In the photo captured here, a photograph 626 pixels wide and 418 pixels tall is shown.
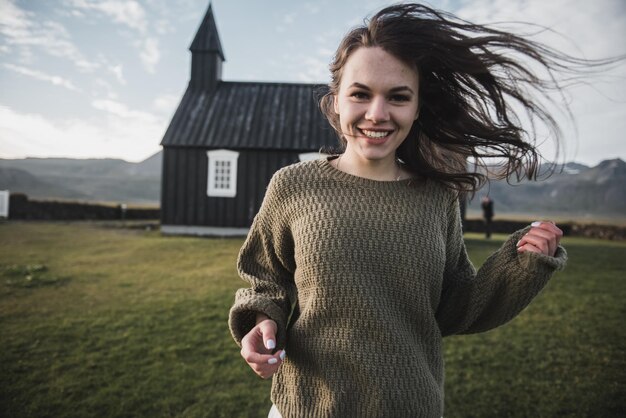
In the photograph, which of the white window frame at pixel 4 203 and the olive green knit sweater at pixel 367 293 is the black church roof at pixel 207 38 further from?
the olive green knit sweater at pixel 367 293

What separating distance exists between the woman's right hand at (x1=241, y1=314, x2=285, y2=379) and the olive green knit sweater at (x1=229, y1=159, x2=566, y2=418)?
0.07 m

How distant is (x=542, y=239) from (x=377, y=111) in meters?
0.83

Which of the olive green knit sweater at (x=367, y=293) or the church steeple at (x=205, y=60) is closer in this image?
the olive green knit sweater at (x=367, y=293)

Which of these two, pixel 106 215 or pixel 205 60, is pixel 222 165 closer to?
pixel 205 60

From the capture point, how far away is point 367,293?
1.64m

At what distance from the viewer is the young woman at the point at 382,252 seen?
164 cm

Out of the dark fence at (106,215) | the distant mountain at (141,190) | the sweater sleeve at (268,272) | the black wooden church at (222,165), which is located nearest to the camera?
the sweater sleeve at (268,272)

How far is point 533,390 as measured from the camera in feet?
15.6

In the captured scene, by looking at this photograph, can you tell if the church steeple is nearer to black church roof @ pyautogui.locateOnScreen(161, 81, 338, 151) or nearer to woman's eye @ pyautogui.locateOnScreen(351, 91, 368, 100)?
black church roof @ pyautogui.locateOnScreen(161, 81, 338, 151)

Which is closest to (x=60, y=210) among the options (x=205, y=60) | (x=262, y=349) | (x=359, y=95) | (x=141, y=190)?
(x=205, y=60)

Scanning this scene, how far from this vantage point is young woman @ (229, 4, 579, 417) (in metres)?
1.64

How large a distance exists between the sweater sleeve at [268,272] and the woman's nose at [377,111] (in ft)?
1.71

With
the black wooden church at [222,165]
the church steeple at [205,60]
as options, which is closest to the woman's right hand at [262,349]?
the black wooden church at [222,165]

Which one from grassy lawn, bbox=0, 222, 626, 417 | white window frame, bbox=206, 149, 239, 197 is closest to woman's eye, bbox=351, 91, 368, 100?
grassy lawn, bbox=0, 222, 626, 417
